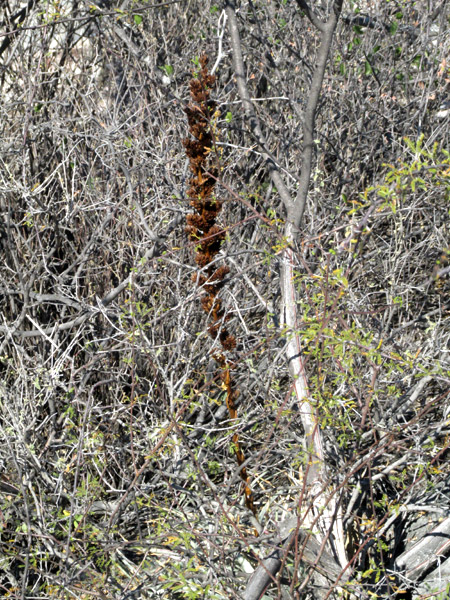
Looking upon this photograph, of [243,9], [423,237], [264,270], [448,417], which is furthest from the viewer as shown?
[243,9]

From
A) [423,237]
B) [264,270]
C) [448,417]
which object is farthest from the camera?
[423,237]

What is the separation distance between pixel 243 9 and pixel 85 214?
1.90 m

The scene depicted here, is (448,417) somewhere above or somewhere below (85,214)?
below

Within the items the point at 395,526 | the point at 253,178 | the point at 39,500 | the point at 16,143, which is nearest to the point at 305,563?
the point at 395,526

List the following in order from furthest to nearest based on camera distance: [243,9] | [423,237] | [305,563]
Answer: [243,9] < [423,237] < [305,563]

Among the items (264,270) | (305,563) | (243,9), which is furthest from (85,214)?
(305,563)

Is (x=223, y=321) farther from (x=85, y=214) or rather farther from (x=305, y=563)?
(x=85, y=214)

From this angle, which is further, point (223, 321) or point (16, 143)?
point (16, 143)

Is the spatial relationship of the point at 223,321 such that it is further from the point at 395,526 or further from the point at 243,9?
the point at 243,9

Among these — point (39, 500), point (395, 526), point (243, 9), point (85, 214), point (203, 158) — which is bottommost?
point (395, 526)

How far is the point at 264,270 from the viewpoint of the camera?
151 inches

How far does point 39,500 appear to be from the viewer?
3.12 meters

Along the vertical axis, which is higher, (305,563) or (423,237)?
(423,237)

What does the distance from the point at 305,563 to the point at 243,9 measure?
356 cm
